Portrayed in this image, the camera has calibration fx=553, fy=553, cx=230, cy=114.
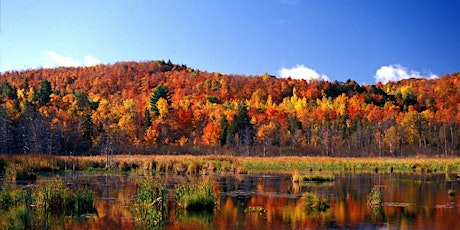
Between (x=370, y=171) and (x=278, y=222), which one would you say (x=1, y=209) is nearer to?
(x=278, y=222)

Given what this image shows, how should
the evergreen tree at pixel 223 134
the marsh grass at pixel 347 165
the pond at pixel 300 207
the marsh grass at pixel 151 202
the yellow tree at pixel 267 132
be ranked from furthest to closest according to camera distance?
the evergreen tree at pixel 223 134
the yellow tree at pixel 267 132
the marsh grass at pixel 347 165
the marsh grass at pixel 151 202
the pond at pixel 300 207

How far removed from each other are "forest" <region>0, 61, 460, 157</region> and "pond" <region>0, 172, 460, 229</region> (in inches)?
1148

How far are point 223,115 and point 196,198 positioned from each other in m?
78.1

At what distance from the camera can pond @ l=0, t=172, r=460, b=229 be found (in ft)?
62.3

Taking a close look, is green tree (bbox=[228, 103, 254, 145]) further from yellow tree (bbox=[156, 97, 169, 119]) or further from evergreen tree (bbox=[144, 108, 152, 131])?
yellow tree (bbox=[156, 97, 169, 119])

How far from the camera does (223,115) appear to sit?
327 ft

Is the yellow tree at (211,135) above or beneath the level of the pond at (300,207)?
above

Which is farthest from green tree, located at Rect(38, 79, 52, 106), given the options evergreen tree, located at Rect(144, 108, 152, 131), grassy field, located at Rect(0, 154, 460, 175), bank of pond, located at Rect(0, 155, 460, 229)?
bank of pond, located at Rect(0, 155, 460, 229)

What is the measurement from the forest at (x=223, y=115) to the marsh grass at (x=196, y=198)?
35234 mm

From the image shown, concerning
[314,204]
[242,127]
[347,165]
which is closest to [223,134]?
[242,127]

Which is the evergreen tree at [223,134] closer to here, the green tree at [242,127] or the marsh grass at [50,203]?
the green tree at [242,127]

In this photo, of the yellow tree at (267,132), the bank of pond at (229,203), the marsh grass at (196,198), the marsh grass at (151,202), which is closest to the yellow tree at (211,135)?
the yellow tree at (267,132)

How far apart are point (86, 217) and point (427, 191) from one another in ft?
59.9

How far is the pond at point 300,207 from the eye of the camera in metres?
19.0
